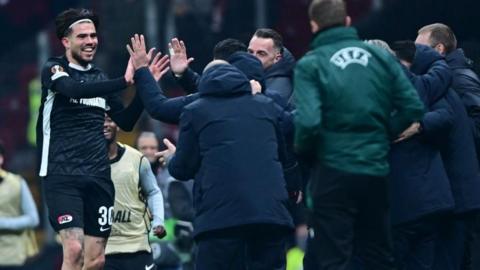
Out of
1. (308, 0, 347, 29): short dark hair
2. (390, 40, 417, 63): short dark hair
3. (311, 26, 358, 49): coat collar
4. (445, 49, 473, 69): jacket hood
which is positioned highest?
(308, 0, 347, 29): short dark hair

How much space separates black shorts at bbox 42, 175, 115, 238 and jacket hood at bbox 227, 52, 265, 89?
5.41ft

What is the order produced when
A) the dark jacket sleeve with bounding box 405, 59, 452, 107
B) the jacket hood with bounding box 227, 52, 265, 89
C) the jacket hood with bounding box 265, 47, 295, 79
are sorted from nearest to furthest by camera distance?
the jacket hood with bounding box 227, 52, 265, 89 < the dark jacket sleeve with bounding box 405, 59, 452, 107 < the jacket hood with bounding box 265, 47, 295, 79

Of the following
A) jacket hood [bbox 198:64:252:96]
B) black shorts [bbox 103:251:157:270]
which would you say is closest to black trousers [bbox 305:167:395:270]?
jacket hood [bbox 198:64:252:96]

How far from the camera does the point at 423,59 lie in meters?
12.9

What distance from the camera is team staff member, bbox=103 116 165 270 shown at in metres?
14.7

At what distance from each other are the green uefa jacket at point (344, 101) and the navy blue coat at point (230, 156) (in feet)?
3.12

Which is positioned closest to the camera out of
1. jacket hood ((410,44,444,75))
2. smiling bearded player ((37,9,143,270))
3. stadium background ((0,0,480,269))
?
jacket hood ((410,44,444,75))

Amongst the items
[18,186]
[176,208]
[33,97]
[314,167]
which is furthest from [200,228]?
[33,97]

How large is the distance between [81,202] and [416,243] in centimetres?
260

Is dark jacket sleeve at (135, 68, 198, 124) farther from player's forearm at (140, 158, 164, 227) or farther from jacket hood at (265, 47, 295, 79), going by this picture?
player's forearm at (140, 158, 164, 227)

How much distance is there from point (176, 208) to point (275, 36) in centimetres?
340

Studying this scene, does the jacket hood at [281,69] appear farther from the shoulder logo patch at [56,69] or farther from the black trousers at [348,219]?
the black trousers at [348,219]

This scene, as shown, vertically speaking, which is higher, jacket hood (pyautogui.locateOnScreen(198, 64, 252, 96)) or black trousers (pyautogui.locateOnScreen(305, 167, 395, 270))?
jacket hood (pyautogui.locateOnScreen(198, 64, 252, 96))

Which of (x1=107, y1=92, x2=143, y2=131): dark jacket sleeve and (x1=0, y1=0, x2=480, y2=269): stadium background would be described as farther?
(x1=0, y1=0, x2=480, y2=269): stadium background
